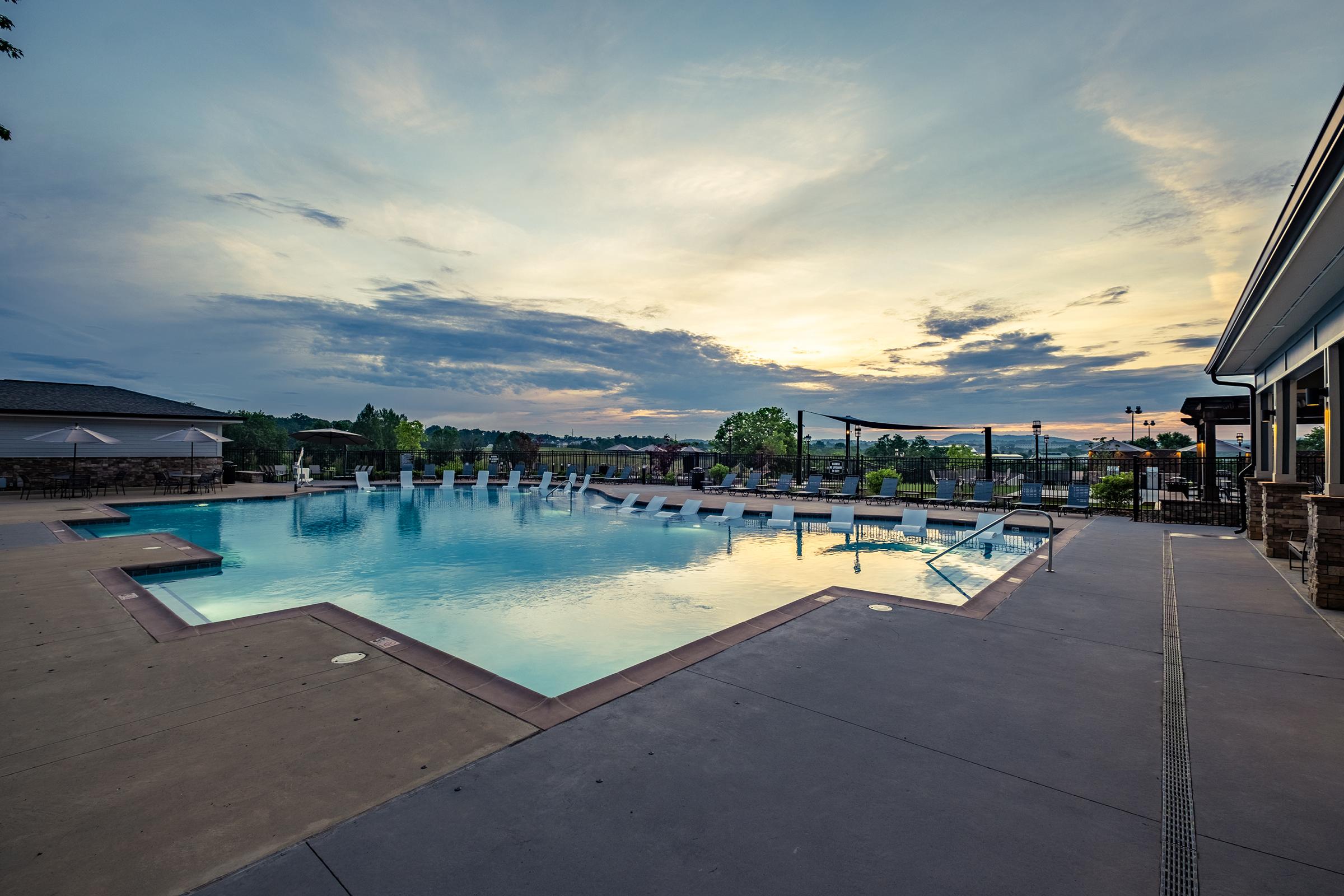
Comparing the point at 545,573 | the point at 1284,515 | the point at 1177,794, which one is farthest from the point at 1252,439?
the point at 545,573

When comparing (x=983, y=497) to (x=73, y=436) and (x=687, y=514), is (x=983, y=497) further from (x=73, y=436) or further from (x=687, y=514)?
(x=73, y=436)

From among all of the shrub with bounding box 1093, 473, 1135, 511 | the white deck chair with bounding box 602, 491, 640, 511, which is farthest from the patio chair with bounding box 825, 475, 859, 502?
the shrub with bounding box 1093, 473, 1135, 511

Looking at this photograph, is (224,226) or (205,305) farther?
(205,305)

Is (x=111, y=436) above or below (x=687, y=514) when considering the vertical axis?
above

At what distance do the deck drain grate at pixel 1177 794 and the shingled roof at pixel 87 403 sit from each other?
2882 cm

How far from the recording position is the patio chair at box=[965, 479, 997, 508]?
50.1 ft

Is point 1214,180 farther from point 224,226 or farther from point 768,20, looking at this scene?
point 224,226

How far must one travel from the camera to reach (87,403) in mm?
21047

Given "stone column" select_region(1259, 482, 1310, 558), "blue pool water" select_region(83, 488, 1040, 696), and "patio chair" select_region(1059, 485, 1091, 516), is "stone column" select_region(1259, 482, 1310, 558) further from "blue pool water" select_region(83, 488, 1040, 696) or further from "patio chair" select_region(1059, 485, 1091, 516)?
"patio chair" select_region(1059, 485, 1091, 516)

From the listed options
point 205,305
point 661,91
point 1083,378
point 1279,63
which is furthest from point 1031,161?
point 205,305

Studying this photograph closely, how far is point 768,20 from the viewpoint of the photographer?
960 centimetres

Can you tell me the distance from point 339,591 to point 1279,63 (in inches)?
593

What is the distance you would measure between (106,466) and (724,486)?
2314 cm

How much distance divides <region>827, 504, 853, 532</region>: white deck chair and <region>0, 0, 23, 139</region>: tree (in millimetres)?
13655
